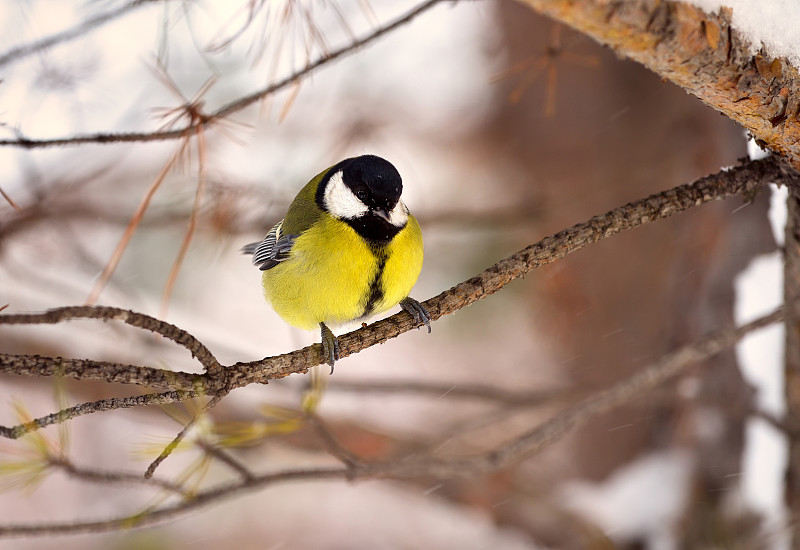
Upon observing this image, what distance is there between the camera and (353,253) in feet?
4.44

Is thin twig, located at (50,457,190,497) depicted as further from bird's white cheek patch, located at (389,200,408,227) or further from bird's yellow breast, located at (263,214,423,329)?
bird's white cheek patch, located at (389,200,408,227)

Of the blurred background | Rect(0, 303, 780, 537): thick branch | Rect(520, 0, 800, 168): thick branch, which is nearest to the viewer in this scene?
Rect(520, 0, 800, 168): thick branch

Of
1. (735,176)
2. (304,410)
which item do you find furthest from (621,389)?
(304,410)

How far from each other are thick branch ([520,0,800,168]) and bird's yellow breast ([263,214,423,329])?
669 mm

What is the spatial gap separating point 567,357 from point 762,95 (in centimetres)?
176

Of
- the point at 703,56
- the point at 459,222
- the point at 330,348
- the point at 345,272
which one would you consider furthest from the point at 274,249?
the point at 703,56

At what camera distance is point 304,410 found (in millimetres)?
1379

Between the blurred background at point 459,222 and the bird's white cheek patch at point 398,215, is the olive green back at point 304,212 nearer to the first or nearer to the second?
the bird's white cheek patch at point 398,215

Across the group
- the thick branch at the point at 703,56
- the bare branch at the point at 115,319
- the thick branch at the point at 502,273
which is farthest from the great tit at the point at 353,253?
the thick branch at the point at 703,56

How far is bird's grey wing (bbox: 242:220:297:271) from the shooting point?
1475 mm

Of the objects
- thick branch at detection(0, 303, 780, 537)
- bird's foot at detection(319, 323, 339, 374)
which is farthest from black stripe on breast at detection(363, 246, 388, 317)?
thick branch at detection(0, 303, 780, 537)

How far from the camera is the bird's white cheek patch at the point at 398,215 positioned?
136 centimetres

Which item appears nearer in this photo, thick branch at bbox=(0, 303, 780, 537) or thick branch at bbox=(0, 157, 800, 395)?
thick branch at bbox=(0, 157, 800, 395)

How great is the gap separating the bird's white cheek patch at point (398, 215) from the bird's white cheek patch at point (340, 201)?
60 millimetres
